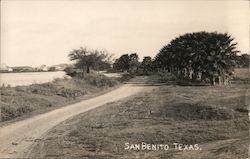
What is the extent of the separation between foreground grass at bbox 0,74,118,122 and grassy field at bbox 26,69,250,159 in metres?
4.18

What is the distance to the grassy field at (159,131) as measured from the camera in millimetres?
13364

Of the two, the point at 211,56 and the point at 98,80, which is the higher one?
the point at 211,56

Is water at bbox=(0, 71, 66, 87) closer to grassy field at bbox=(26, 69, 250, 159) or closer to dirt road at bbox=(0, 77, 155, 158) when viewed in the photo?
dirt road at bbox=(0, 77, 155, 158)

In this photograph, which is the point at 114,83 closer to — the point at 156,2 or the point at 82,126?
the point at 82,126

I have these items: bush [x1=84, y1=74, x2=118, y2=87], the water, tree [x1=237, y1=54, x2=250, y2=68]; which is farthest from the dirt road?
bush [x1=84, y1=74, x2=118, y2=87]

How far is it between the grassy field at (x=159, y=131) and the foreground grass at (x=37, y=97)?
4.18 m

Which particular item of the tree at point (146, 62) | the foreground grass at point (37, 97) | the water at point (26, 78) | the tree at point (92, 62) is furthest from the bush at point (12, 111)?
the tree at point (92, 62)

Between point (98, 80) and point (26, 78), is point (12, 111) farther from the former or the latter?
point (98, 80)

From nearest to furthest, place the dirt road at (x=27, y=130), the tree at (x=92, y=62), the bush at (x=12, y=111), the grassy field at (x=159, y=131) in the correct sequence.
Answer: the grassy field at (x=159, y=131) → the dirt road at (x=27, y=130) → the bush at (x=12, y=111) → the tree at (x=92, y=62)

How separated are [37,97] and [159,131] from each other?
15.8 metres

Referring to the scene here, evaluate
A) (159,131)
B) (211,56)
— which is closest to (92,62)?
(211,56)

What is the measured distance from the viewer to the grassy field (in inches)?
526

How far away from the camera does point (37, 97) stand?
30375 millimetres

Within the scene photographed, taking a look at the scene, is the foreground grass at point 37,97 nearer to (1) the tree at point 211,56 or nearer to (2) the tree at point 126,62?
(2) the tree at point 126,62
